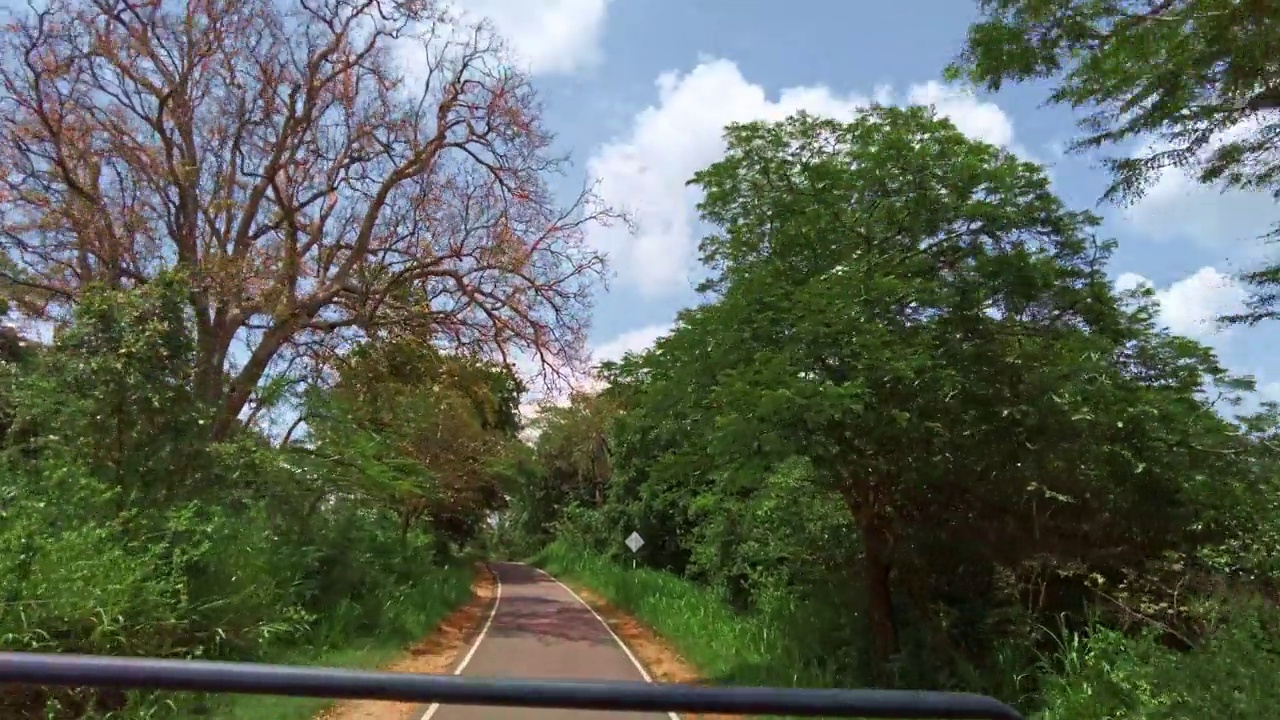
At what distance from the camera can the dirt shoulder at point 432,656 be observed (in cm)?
1077

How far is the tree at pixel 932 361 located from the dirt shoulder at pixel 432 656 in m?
4.60

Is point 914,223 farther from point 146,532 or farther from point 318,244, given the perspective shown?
point 318,244

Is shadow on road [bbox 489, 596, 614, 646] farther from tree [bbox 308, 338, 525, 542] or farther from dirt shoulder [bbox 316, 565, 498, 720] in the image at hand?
tree [bbox 308, 338, 525, 542]

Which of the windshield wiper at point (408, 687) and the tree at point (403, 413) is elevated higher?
the tree at point (403, 413)

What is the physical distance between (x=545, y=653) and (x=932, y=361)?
9579mm

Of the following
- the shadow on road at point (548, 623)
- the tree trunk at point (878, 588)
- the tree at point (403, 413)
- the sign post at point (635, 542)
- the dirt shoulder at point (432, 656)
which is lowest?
the dirt shoulder at point (432, 656)

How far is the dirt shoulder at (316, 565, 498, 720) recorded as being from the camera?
10766mm

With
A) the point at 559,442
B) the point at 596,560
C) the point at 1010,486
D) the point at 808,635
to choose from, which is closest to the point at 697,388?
the point at 1010,486

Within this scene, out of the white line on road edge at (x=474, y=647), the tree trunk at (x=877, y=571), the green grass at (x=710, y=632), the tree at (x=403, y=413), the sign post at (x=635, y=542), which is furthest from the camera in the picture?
the sign post at (x=635, y=542)

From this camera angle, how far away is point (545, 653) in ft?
54.5

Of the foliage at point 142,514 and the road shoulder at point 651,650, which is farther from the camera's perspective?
the road shoulder at point 651,650

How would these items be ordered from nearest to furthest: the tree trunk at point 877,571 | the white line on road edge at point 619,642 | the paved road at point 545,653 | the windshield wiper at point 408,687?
the windshield wiper at point 408,687
the paved road at point 545,653
the tree trunk at point 877,571
the white line on road edge at point 619,642

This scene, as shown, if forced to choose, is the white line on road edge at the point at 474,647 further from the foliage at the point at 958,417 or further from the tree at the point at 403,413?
the foliage at the point at 958,417

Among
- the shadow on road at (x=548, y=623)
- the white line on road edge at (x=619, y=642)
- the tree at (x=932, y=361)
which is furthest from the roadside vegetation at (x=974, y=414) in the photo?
the shadow on road at (x=548, y=623)
